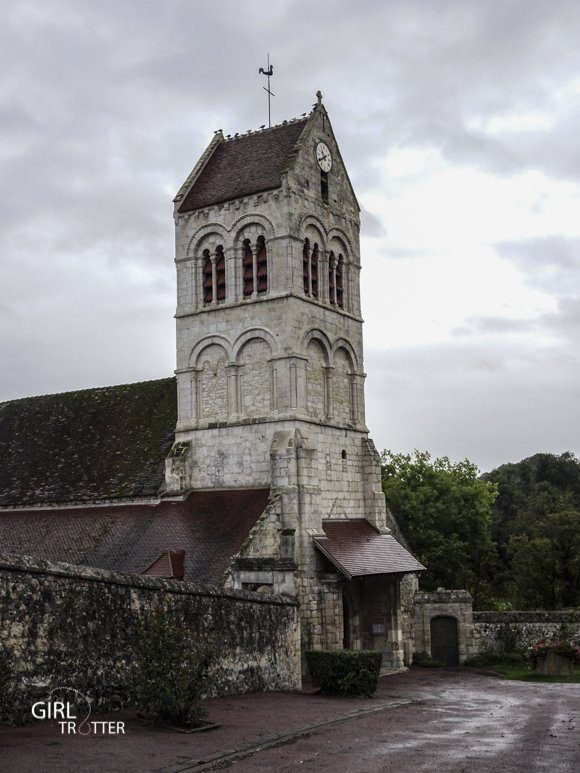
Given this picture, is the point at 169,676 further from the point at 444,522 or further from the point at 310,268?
the point at 444,522

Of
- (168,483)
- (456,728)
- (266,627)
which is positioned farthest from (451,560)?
(456,728)

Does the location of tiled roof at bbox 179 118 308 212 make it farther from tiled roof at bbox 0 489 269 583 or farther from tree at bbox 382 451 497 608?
tree at bbox 382 451 497 608

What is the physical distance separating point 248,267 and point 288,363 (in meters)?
3.96

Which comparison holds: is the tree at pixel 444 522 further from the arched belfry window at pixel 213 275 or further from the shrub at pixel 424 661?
the arched belfry window at pixel 213 275

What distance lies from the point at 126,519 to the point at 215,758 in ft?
55.5

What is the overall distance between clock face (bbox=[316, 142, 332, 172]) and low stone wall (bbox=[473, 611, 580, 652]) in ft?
55.1

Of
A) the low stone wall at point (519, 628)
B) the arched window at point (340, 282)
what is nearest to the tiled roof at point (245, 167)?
the arched window at point (340, 282)

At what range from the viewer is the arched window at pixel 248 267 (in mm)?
30547

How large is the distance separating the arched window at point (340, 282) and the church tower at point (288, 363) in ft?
0.17

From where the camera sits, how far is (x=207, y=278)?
1245 inches

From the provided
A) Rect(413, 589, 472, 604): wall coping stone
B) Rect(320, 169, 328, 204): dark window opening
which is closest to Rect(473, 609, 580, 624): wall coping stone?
Rect(413, 589, 472, 604): wall coping stone

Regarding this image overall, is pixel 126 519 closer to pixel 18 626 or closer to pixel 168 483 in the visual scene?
pixel 168 483

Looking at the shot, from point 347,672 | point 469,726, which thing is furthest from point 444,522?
point 469,726

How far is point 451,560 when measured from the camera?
4653cm
